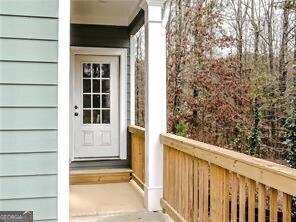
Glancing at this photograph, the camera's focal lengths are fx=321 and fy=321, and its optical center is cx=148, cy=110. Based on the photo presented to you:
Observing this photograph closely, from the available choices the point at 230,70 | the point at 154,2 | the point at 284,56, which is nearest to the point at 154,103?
the point at 154,2

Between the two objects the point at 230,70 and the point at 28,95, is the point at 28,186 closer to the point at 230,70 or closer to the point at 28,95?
the point at 28,95

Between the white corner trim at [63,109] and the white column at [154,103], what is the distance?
1599 mm

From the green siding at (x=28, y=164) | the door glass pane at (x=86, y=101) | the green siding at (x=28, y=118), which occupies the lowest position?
the green siding at (x=28, y=164)

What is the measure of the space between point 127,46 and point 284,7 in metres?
4.37

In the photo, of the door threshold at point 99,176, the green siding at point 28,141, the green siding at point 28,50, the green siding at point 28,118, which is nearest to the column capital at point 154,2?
the green siding at point 28,50

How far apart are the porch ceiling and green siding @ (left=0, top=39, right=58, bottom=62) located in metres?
2.17

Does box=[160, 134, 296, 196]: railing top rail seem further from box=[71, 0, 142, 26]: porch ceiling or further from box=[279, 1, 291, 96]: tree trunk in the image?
box=[279, 1, 291, 96]: tree trunk

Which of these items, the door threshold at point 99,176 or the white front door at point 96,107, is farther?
the white front door at point 96,107

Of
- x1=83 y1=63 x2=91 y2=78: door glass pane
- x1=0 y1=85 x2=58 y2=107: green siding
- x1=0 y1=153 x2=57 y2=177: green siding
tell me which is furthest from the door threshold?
x1=0 y1=85 x2=58 y2=107: green siding

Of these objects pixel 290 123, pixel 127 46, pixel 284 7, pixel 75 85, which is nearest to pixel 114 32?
pixel 127 46

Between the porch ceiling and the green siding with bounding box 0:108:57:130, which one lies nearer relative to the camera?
the green siding with bounding box 0:108:57:130

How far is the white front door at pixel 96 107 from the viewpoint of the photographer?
566 centimetres

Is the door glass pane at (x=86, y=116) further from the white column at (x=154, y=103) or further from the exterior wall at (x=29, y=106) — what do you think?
the exterior wall at (x=29, y=106)

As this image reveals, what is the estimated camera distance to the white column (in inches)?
156
